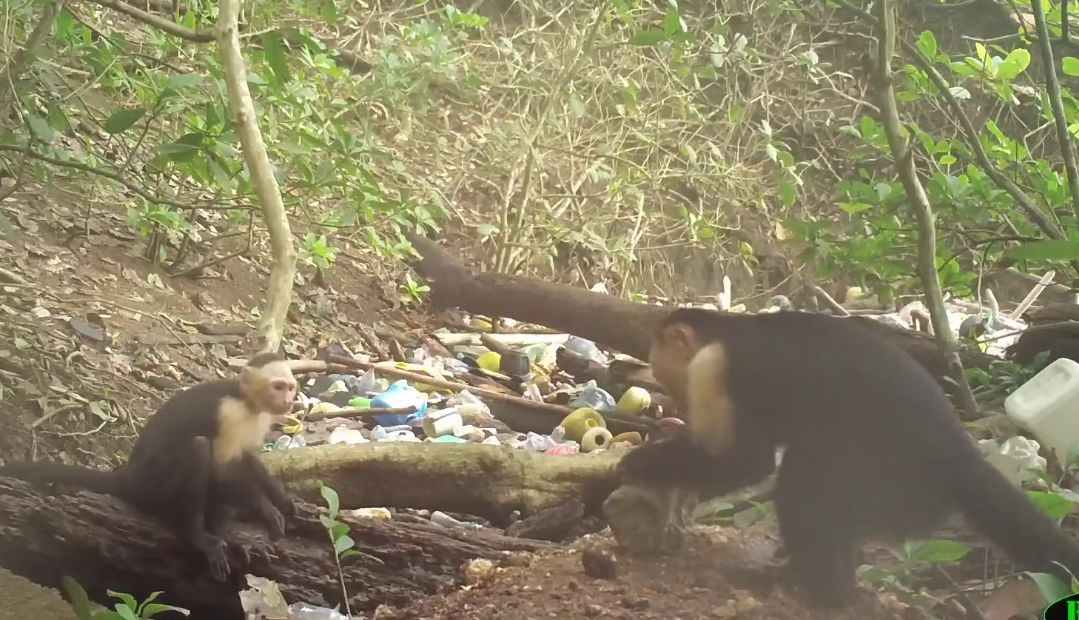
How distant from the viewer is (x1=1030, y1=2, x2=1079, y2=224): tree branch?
1097 millimetres

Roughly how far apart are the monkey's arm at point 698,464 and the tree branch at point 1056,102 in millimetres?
564

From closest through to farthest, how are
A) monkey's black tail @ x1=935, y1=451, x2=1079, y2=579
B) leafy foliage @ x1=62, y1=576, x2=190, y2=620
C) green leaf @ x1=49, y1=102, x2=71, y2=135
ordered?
leafy foliage @ x1=62, y1=576, x2=190, y2=620 → monkey's black tail @ x1=935, y1=451, x2=1079, y2=579 → green leaf @ x1=49, y1=102, x2=71, y2=135

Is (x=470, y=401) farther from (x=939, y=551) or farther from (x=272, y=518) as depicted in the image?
(x=939, y=551)

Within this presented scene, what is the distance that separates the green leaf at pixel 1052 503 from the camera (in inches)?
39.0

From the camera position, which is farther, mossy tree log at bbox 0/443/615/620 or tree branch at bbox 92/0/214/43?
tree branch at bbox 92/0/214/43

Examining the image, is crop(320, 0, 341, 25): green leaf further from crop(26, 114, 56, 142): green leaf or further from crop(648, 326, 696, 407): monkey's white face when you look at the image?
crop(648, 326, 696, 407): monkey's white face

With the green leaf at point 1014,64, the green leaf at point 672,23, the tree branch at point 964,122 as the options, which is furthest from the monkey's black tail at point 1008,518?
the green leaf at point 672,23

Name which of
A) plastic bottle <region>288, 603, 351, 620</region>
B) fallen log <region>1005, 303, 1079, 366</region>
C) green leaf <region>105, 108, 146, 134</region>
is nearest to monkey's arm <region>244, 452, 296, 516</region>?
plastic bottle <region>288, 603, 351, 620</region>

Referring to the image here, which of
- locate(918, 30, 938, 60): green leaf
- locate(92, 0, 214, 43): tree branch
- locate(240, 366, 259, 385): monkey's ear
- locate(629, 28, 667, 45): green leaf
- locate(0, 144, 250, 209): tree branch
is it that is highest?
locate(92, 0, 214, 43): tree branch

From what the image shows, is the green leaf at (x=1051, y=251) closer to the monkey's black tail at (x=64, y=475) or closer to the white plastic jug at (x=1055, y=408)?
the white plastic jug at (x=1055, y=408)

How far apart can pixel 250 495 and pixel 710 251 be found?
2.05ft

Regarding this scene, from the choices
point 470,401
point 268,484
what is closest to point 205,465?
point 268,484

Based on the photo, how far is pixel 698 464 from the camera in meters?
1.03

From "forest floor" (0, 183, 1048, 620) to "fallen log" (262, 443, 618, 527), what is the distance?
0.08m
